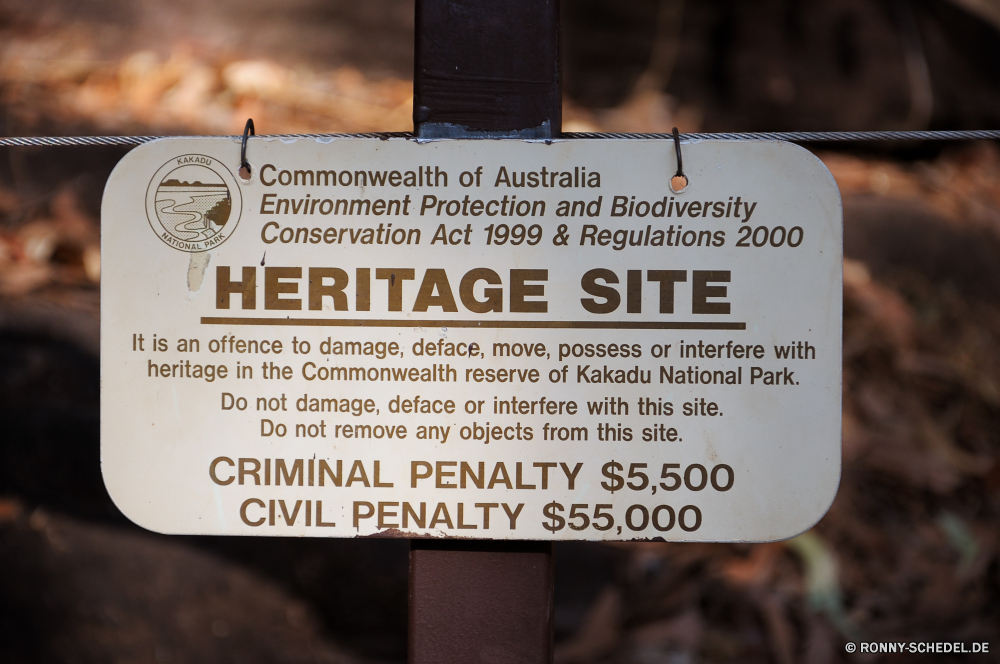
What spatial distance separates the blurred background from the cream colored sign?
1116 millimetres

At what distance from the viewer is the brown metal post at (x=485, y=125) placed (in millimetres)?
722

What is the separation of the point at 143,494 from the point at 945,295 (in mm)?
2434

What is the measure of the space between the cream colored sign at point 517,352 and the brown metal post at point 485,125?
0.12 ft

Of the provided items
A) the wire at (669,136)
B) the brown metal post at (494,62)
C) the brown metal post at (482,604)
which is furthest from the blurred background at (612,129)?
the brown metal post at (494,62)

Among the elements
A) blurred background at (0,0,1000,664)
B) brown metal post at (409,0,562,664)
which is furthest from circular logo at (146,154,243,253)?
blurred background at (0,0,1000,664)

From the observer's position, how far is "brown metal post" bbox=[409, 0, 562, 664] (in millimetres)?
722

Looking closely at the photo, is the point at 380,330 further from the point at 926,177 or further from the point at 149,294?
the point at 926,177

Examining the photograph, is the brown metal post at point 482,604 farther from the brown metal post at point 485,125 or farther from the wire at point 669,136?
the wire at point 669,136

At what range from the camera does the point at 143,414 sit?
2.43ft

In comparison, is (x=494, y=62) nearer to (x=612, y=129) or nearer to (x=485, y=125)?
(x=485, y=125)

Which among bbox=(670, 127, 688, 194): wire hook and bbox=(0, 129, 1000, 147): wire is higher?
bbox=(0, 129, 1000, 147): wire

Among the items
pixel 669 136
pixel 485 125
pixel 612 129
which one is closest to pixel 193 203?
pixel 485 125

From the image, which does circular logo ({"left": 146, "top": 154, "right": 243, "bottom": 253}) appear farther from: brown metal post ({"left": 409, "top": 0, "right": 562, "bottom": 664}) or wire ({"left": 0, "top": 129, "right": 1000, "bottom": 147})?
brown metal post ({"left": 409, "top": 0, "right": 562, "bottom": 664})

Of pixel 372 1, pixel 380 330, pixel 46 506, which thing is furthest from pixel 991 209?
A: pixel 46 506
